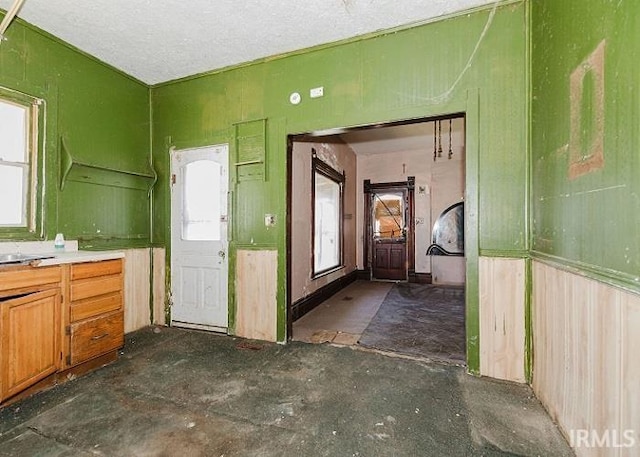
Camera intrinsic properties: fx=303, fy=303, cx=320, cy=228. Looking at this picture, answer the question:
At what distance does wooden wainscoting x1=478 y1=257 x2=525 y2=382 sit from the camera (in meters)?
2.34

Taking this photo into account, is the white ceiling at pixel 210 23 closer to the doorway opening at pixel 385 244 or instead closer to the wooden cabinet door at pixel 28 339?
the doorway opening at pixel 385 244

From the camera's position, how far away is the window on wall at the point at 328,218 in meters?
5.24

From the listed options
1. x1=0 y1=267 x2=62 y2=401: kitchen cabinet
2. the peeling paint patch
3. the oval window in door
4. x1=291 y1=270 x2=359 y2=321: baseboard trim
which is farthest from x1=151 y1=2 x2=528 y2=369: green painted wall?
x1=0 y1=267 x2=62 y2=401: kitchen cabinet

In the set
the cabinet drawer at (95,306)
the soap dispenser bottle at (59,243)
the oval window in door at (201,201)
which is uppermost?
the oval window in door at (201,201)

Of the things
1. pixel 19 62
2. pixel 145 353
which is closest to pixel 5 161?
pixel 19 62

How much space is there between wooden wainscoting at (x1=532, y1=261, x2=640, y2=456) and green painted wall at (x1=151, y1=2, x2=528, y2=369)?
1.73 feet

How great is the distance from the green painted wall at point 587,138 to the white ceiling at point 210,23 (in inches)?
35.7

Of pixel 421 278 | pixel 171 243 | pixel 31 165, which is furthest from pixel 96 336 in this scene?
pixel 421 278

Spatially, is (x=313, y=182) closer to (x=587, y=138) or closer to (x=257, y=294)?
(x=257, y=294)

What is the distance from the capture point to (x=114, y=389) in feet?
7.28

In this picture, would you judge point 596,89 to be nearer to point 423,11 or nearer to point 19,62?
point 423,11

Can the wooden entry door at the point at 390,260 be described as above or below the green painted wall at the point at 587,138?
below

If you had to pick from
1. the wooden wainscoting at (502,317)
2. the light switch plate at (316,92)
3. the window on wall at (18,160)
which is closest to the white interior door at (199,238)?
the light switch plate at (316,92)

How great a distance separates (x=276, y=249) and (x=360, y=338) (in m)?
1.31
